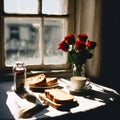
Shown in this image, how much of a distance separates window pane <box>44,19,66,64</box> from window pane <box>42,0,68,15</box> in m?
0.07

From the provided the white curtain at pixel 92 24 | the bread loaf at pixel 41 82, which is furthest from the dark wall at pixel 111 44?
the bread loaf at pixel 41 82

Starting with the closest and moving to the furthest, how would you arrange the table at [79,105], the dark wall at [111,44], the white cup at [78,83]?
the table at [79,105] < the white cup at [78,83] < the dark wall at [111,44]

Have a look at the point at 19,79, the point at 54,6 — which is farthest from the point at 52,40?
the point at 19,79

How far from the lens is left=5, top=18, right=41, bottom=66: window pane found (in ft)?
7.29

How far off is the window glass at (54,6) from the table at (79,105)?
627mm

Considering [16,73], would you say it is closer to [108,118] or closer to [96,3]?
[108,118]

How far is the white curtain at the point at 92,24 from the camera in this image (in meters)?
2.16

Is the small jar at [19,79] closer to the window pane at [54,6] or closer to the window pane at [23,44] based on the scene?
the window pane at [23,44]

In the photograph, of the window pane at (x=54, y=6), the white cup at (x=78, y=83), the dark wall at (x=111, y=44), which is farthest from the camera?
the window pane at (x=54, y=6)

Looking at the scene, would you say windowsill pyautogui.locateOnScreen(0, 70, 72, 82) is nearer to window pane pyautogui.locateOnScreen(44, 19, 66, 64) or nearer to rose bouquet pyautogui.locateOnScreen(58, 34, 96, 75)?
window pane pyautogui.locateOnScreen(44, 19, 66, 64)

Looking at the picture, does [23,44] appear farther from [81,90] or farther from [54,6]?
[81,90]

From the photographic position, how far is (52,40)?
2.34 metres

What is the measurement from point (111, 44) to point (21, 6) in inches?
29.7

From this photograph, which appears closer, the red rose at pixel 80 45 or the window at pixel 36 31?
the red rose at pixel 80 45
